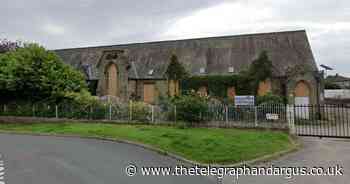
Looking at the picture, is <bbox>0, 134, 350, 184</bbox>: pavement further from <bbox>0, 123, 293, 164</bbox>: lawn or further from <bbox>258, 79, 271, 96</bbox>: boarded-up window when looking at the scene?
<bbox>258, 79, 271, 96</bbox>: boarded-up window

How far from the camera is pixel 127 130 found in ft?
51.5

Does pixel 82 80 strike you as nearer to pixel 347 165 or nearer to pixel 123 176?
pixel 123 176

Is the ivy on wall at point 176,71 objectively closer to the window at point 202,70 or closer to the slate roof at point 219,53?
the slate roof at point 219,53

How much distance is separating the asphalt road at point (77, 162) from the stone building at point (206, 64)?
18195mm

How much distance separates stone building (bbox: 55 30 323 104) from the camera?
26797mm

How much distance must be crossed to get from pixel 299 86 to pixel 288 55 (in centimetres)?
344

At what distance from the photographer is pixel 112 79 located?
3234 centimetres

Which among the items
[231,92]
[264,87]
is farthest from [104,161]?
[264,87]

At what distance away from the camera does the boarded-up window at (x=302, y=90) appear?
2655cm

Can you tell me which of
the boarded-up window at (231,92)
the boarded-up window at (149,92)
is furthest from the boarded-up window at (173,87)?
the boarded-up window at (231,92)

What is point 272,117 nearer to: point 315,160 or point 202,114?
point 202,114

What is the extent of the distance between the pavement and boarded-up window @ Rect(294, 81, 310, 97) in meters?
13.2

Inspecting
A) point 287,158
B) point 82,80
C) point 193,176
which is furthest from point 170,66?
point 193,176

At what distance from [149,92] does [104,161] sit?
22.7m
